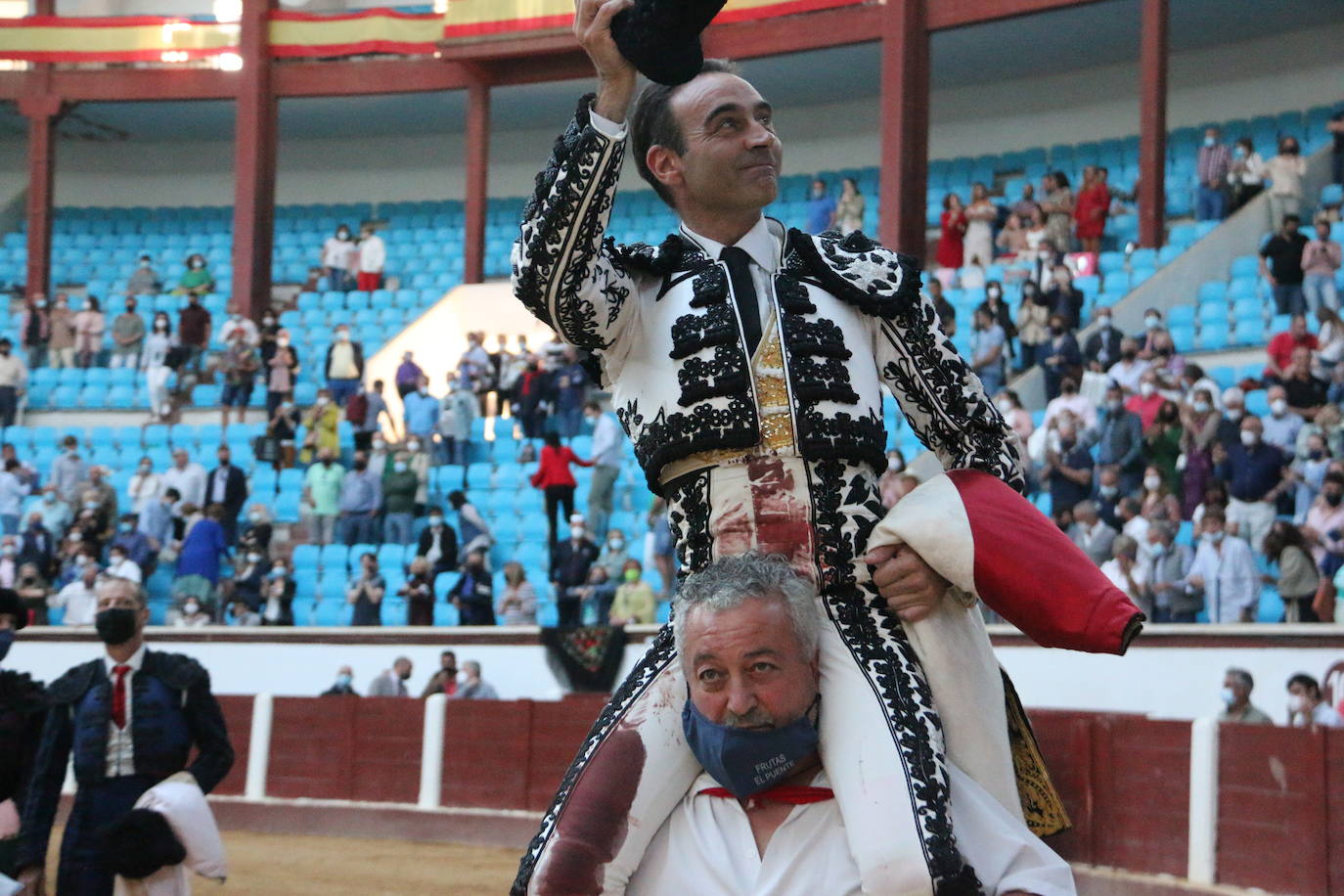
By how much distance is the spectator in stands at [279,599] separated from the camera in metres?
13.1

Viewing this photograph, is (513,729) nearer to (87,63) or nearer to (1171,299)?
(1171,299)

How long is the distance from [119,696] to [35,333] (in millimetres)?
13589

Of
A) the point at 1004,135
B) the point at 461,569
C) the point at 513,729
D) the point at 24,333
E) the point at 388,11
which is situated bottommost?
the point at 513,729

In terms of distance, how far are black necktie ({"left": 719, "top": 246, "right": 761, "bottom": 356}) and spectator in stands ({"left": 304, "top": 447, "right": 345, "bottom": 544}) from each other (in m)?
11.4

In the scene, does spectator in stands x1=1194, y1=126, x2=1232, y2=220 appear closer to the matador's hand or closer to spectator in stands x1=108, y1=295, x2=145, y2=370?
spectator in stands x1=108, y1=295, x2=145, y2=370

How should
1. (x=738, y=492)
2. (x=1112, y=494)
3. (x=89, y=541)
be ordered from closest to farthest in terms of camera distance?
1. (x=738, y=492)
2. (x=1112, y=494)
3. (x=89, y=541)

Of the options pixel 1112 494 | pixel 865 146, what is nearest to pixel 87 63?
pixel 865 146

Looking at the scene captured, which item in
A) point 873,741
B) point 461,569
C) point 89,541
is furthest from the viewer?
point 89,541

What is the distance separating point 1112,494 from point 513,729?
3678 mm

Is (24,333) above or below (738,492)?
above

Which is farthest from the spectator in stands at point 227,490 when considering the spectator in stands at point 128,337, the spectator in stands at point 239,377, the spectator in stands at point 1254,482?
the spectator in stands at point 1254,482

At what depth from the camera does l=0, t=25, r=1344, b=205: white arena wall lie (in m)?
18.0

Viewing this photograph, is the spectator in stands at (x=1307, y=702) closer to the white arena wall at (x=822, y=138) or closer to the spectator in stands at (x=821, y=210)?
the spectator in stands at (x=821, y=210)

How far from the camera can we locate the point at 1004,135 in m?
19.8
